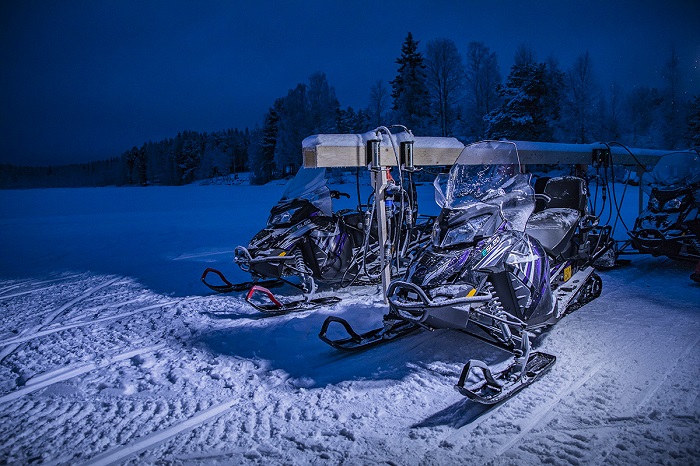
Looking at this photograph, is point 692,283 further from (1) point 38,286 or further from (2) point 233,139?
(2) point 233,139

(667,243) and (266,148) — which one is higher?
(266,148)

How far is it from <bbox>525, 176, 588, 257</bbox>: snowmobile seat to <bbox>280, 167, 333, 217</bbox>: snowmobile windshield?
2.41m

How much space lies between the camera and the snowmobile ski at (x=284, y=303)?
13.9 ft

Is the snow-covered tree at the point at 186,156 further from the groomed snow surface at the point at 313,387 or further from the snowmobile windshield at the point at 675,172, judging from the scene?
the snowmobile windshield at the point at 675,172

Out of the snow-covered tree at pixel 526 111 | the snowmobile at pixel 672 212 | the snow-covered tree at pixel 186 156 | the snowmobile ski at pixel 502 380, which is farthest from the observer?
the snow-covered tree at pixel 186 156

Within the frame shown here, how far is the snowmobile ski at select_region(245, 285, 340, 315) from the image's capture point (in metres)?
4.23

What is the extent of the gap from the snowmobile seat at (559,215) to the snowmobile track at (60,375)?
3596 millimetres

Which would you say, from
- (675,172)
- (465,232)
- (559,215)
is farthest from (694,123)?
(465,232)

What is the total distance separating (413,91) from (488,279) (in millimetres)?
24972

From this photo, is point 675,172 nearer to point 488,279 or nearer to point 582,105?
point 488,279

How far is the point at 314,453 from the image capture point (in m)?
2.17

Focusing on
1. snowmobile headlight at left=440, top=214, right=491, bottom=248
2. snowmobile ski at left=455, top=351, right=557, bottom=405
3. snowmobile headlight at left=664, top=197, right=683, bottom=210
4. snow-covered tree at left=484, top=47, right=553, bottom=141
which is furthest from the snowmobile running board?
snow-covered tree at left=484, top=47, right=553, bottom=141

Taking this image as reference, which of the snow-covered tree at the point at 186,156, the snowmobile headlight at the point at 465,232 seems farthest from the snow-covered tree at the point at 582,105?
the snow-covered tree at the point at 186,156

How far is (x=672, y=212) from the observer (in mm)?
5973
